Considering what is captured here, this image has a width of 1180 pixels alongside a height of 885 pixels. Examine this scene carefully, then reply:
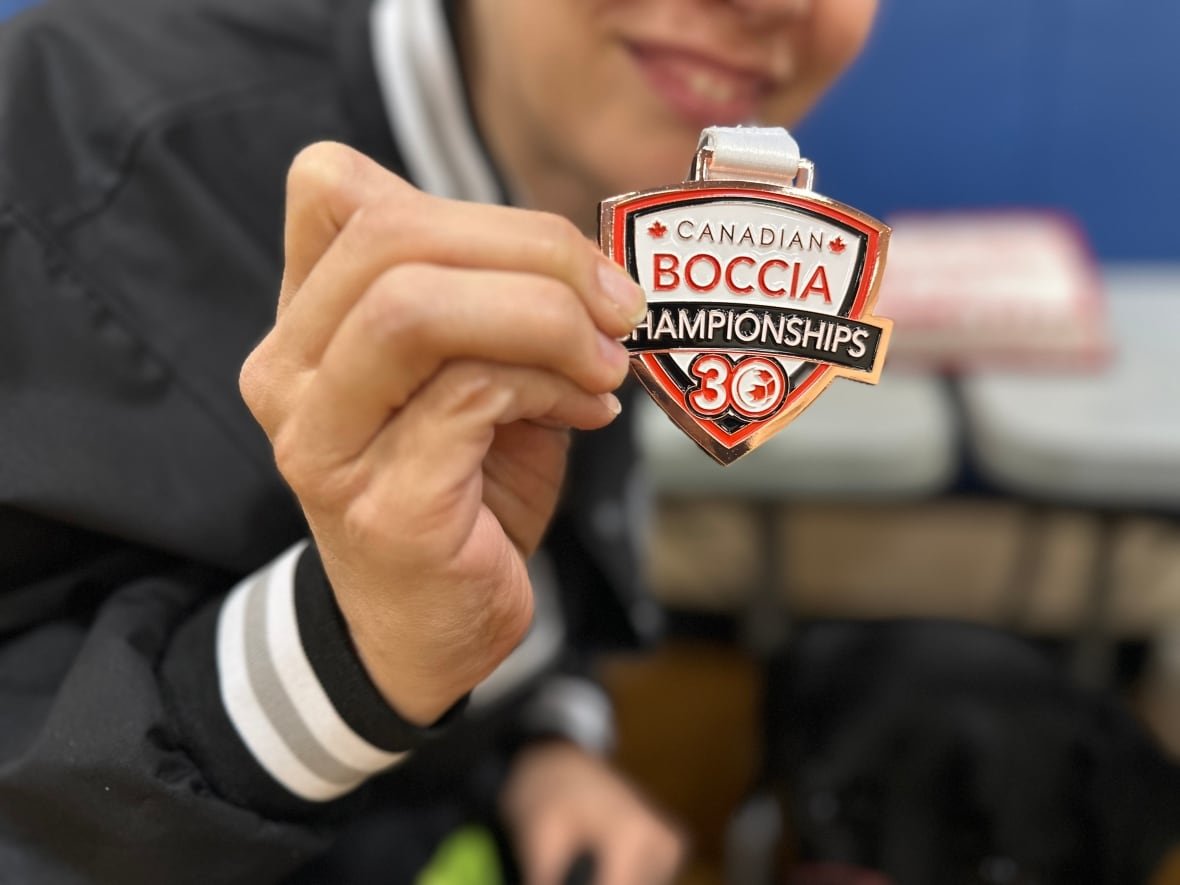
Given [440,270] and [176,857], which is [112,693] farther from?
[440,270]

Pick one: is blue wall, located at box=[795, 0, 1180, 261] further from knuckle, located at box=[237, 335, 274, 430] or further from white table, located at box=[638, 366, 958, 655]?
knuckle, located at box=[237, 335, 274, 430]

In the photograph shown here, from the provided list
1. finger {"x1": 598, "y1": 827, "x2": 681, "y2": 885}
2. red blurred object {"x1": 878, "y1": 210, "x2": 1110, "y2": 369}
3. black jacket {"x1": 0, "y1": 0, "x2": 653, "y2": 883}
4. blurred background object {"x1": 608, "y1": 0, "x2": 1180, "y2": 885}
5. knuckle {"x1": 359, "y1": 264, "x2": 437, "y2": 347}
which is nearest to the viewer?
knuckle {"x1": 359, "y1": 264, "x2": 437, "y2": 347}

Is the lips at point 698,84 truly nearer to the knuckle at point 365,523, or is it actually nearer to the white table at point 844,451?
the knuckle at point 365,523

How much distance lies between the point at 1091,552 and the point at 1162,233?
455 millimetres

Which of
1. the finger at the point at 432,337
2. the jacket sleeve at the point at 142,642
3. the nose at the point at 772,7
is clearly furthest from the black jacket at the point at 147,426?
the nose at the point at 772,7

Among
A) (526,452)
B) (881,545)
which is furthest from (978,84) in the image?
(526,452)

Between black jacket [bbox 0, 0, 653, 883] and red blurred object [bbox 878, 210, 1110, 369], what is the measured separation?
0.69 metres

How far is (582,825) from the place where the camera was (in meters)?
0.71

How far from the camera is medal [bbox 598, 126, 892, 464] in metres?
0.31

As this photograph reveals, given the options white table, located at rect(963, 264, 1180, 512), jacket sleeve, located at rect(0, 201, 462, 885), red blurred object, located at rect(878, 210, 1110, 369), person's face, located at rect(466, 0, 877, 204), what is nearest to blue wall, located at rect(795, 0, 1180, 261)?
red blurred object, located at rect(878, 210, 1110, 369)

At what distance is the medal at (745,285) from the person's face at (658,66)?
0.52 ft

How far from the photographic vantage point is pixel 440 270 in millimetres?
275

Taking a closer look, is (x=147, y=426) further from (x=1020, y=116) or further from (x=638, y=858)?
(x=1020, y=116)

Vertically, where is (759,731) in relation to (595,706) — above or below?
below
